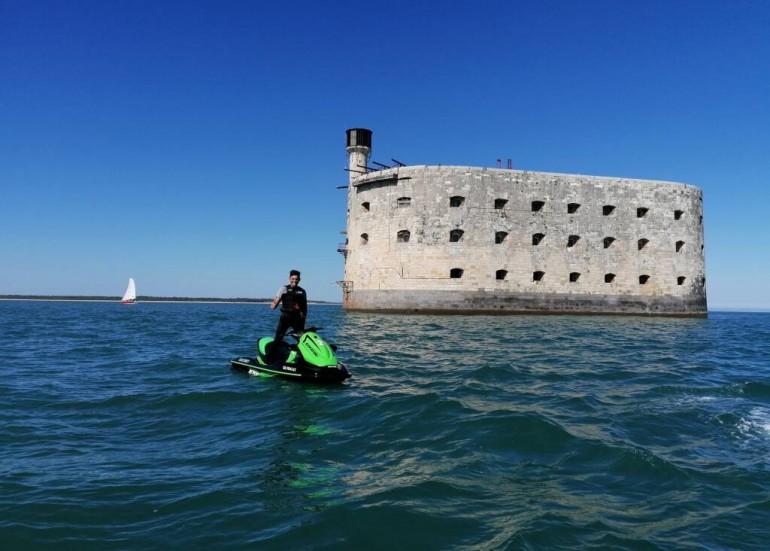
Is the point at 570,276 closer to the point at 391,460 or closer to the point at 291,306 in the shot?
the point at 291,306

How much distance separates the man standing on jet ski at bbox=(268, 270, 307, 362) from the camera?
25.6 ft

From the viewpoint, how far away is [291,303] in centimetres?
780

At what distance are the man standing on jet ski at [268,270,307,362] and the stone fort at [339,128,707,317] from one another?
1923 cm

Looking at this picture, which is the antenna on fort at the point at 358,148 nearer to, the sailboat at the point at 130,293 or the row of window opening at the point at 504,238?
the row of window opening at the point at 504,238

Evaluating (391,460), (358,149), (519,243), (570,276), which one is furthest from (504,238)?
(391,460)

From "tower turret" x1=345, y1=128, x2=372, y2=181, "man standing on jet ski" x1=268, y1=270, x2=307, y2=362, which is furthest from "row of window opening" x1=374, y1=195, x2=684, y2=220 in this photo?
"man standing on jet ski" x1=268, y1=270, x2=307, y2=362

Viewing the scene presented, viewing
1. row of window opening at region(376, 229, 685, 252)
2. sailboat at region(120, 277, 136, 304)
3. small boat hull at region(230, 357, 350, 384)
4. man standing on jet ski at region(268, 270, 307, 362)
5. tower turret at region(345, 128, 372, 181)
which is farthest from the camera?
sailboat at region(120, 277, 136, 304)

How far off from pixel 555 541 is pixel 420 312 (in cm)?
2427

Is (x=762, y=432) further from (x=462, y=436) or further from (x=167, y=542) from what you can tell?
(x=167, y=542)

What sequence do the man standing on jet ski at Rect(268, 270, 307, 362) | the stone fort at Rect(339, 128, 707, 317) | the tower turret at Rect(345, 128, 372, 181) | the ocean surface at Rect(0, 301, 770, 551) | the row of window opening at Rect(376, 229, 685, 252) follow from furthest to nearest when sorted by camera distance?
the tower turret at Rect(345, 128, 372, 181)
the row of window opening at Rect(376, 229, 685, 252)
the stone fort at Rect(339, 128, 707, 317)
the man standing on jet ski at Rect(268, 270, 307, 362)
the ocean surface at Rect(0, 301, 770, 551)

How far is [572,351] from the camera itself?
1095 centimetres

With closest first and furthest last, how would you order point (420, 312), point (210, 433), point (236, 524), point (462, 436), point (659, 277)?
point (236, 524) → point (462, 436) → point (210, 433) → point (420, 312) → point (659, 277)

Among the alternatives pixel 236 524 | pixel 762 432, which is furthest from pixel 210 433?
pixel 762 432

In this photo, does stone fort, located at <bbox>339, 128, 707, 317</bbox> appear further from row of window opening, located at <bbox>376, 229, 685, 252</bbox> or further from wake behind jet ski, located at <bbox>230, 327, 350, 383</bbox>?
wake behind jet ski, located at <bbox>230, 327, 350, 383</bbox>
